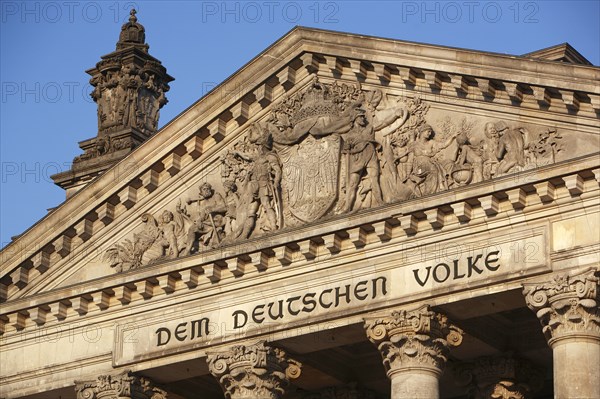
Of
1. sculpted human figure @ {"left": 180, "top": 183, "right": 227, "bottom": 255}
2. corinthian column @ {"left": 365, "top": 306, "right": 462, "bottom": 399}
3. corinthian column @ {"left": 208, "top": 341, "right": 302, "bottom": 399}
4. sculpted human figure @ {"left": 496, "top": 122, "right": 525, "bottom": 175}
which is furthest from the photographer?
sculpted human figure @ {"left": 180, "top": 183, "right": 227, "bottom": 255}

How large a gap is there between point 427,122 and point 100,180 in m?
7.97

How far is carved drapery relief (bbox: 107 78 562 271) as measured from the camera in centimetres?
3591

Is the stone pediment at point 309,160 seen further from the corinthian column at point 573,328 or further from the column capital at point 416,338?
the corinthian column at point 573,328

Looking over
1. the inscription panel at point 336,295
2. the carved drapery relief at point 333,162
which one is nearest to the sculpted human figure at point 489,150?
the carved drapery relief at point 333,162

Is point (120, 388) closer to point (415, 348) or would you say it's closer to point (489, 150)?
point (415, 348)

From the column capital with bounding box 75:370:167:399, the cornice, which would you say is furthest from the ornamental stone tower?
the column capital with bounding box 75:370:167:399

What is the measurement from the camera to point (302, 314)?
3728cm

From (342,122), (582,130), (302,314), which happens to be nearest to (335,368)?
(302,314)

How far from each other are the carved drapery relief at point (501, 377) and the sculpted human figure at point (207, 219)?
5873 mm

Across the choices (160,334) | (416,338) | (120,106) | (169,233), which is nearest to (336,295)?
(416,338)

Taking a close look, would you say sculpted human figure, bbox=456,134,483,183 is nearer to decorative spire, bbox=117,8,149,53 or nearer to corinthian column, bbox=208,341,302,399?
corinthian column, bbox=208,341,302,399

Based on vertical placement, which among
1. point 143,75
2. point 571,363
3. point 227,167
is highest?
point 143,75

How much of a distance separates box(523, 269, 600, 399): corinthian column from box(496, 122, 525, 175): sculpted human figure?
251cm

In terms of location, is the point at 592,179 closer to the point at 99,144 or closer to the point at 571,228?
the point at 571,228
